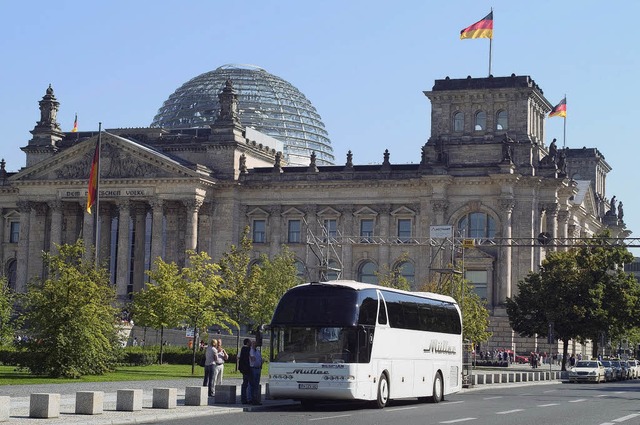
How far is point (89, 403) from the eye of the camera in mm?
31891

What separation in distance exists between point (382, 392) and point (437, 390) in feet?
19.2

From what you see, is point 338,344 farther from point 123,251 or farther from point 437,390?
point 123,251

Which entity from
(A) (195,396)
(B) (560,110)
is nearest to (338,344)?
(A) (195,396)

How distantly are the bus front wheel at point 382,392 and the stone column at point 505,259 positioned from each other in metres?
61.0

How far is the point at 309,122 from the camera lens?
142m

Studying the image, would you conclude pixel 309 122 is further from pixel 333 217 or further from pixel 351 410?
pixel 351 410

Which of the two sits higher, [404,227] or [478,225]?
[478,225]

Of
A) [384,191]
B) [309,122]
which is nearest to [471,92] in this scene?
[384,191]

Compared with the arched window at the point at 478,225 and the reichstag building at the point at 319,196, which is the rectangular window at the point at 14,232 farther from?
the arched window at the point at 478,225

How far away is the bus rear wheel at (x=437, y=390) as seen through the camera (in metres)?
44.1

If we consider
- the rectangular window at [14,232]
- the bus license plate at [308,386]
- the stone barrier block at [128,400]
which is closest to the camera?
the stone barrier block at [128,400]

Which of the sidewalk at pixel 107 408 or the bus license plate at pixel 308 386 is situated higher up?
the bus license plate at pixel 308 386

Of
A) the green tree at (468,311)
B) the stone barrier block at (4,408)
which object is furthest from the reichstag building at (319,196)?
the stone barrier block at (4,408)

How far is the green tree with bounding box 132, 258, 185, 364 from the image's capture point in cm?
6619
